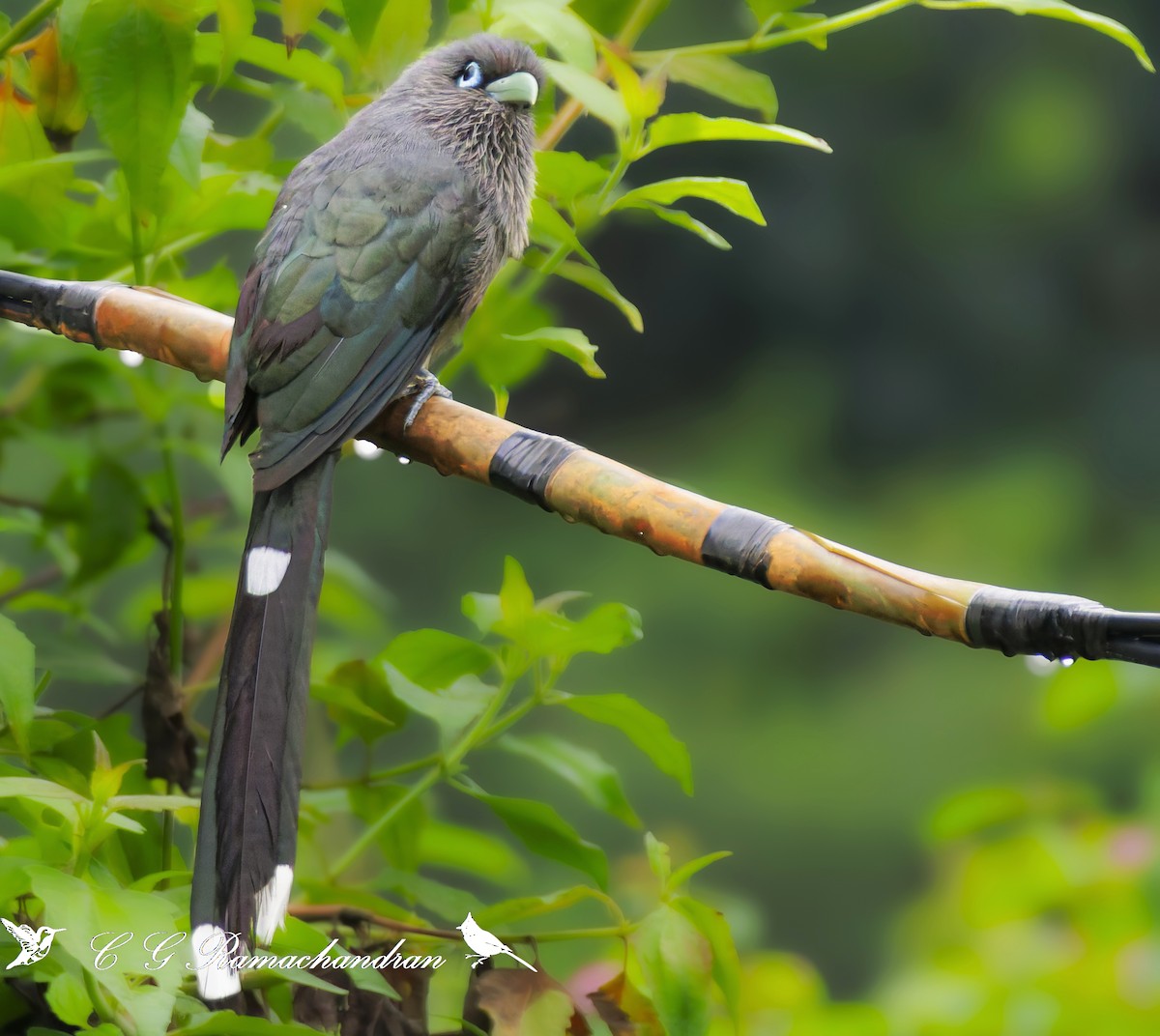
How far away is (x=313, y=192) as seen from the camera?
1524 mm

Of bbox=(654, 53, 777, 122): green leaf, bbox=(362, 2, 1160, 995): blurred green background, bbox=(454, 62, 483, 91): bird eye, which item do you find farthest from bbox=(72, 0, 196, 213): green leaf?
bbox=(362, 2, 1160, 995): blurred green background

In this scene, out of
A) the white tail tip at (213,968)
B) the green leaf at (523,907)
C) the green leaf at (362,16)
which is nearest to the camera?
the white tail tip at (213,968)

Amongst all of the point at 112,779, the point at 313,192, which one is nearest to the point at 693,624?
the point at 313,192

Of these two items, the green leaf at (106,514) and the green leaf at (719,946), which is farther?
the green leaf at (106,514)

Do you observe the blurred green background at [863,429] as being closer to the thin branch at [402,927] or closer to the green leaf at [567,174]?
the green leaf at [567,174]

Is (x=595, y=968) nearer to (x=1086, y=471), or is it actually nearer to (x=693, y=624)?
(x=693, y=624)

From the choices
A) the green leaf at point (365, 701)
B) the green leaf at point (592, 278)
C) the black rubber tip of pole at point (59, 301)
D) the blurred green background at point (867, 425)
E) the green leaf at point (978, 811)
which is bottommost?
the blurred green background at point (867, 425)

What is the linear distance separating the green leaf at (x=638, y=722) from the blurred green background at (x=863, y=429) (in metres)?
2.75

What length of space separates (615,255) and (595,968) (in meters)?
3.99

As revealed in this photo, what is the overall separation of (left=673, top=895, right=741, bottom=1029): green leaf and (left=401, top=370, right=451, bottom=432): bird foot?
50cm

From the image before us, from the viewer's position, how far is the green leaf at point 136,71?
1021 mm

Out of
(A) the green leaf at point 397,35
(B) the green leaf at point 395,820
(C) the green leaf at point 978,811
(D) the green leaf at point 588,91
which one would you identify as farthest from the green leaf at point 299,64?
(C) the green leaf at point 978,811

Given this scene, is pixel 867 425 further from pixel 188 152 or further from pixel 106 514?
pixel 188 152

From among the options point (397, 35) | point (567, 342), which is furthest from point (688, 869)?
point (397, 35)
